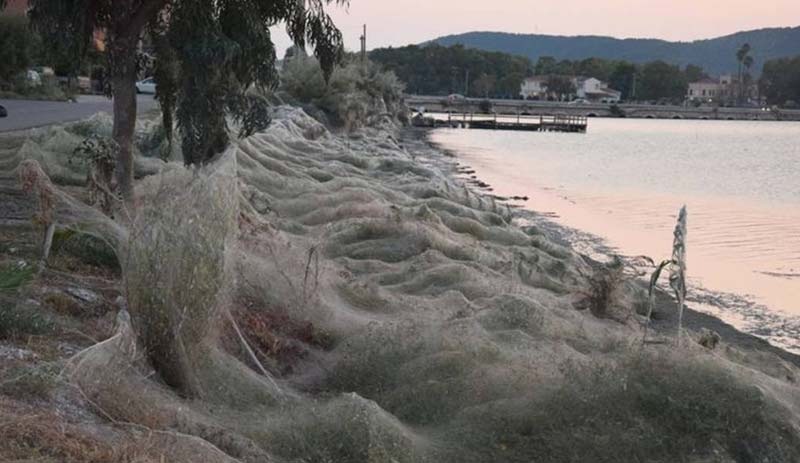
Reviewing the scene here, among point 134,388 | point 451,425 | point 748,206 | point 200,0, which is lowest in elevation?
point 748,206

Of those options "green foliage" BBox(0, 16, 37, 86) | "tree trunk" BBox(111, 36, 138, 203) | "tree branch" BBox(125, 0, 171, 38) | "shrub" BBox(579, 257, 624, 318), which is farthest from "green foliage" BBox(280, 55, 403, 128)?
"tree branch" BBox(125, 0, 171, 38)

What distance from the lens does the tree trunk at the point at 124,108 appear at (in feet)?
39.2

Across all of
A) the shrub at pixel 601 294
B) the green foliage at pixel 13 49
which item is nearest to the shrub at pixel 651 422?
the shrub at pixel 601 294

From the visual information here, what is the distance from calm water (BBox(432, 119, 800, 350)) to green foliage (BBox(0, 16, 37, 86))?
21.5 meters

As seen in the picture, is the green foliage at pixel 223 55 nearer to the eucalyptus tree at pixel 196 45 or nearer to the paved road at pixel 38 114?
the eucalyptus tree at pixel 196 45

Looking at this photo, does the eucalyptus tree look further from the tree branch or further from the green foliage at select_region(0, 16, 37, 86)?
the green foliage at select_region(0, 16, 37, 86)

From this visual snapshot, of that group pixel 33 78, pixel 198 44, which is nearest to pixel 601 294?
pixel 198 44

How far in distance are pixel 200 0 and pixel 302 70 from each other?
45751 millimetres

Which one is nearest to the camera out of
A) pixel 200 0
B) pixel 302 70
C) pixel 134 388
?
pixel 134 388

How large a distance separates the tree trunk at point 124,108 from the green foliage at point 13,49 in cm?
3246

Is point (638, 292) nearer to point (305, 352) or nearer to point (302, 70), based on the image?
point (305, 352)

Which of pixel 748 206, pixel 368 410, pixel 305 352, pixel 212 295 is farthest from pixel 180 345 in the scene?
pixel 748 206

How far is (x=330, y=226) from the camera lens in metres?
15.5

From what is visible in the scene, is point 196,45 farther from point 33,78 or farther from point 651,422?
point 33,78
